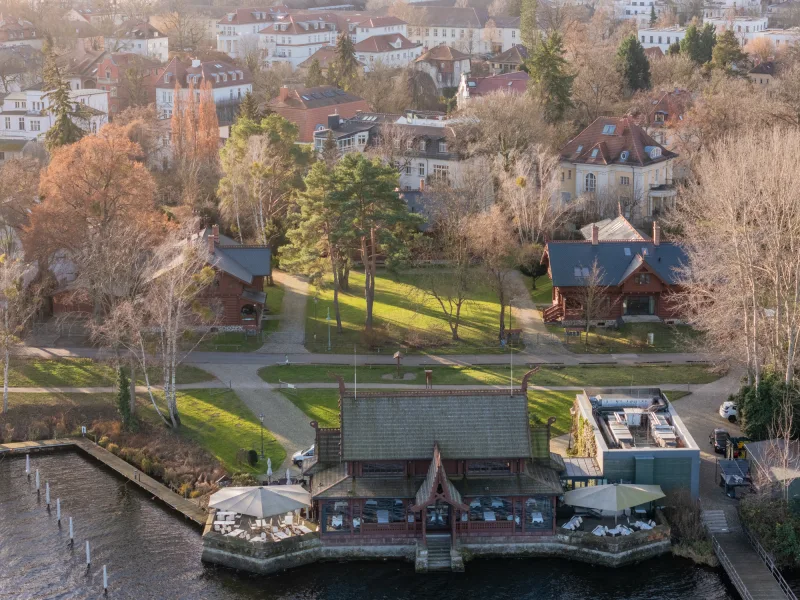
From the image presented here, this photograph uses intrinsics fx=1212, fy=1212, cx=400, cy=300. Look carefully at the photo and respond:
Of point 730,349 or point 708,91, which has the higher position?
point 708,91

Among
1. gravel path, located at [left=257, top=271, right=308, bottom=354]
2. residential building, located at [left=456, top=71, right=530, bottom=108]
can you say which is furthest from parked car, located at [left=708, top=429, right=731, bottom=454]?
residential building, located at [left=456, top=71, right=530, bottom=108]

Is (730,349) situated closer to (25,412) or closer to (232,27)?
(25,412)

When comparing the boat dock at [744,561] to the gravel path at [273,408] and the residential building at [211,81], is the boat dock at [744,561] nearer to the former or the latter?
the gravel path at [273,408]

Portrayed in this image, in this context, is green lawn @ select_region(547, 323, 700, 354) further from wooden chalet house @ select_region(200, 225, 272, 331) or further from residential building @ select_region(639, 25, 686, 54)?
residential building @ select_region(639, 25, 686, 54)

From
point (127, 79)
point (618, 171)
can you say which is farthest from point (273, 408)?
point (127, 79)

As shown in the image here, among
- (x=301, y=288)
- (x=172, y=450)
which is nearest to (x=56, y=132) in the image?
(x=301, y=288)

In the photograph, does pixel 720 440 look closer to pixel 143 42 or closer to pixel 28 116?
pixel 28 116
